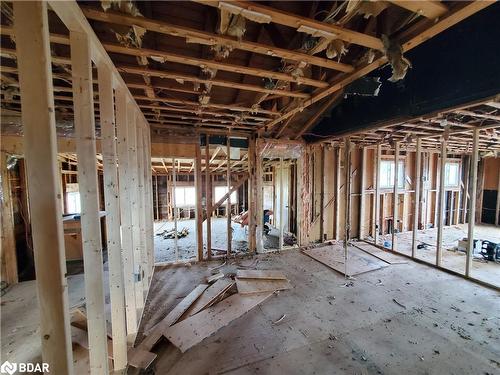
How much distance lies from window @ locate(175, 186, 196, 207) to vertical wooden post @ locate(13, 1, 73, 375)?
9297mm

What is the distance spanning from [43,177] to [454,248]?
7.33m

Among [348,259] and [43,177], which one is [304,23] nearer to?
[43,177]

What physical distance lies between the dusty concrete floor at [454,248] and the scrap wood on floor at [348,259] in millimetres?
1111

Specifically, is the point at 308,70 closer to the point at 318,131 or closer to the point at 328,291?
the point at 318,131

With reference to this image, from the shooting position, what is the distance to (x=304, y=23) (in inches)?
53.1

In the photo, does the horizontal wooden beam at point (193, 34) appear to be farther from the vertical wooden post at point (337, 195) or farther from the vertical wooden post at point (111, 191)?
the vertical wooden post at point (337, 195)

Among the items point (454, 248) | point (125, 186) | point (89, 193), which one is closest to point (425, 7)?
point (89, 193)

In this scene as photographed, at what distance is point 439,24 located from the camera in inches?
52.9

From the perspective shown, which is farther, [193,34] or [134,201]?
[134,201]

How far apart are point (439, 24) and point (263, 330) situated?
3.06 meters

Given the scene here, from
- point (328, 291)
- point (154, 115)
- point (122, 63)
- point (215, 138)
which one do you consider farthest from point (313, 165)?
point (122, 63)

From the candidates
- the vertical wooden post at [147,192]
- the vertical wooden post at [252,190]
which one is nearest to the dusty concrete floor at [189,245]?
the vertical wooden post at [252,190]

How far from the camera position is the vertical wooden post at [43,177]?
34.9 inches

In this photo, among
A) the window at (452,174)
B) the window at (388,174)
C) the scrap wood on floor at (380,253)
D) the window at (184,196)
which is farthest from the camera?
the window at (184,196)
